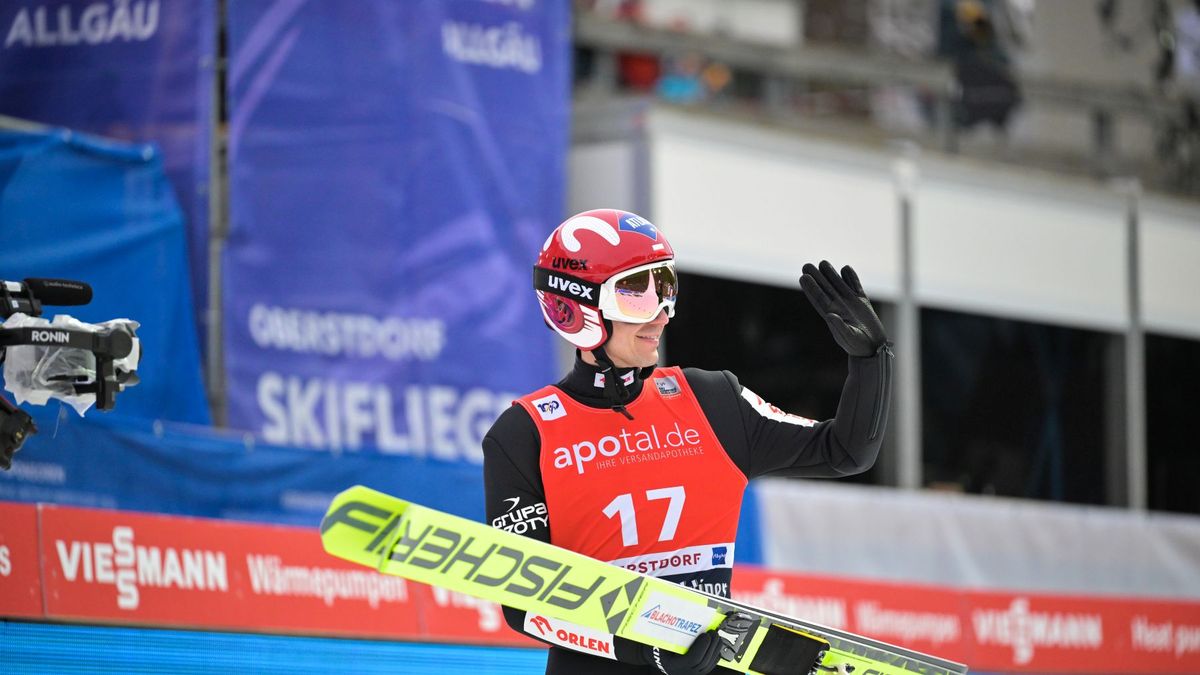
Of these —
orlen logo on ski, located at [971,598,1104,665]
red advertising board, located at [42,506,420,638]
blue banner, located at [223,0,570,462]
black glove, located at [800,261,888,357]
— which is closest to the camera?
black glove, located at [800,261,888,357]

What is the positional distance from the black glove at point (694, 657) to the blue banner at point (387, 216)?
290 inches

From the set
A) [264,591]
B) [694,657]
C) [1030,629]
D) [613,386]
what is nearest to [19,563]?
[264,591]

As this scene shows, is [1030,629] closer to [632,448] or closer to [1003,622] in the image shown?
[1003,622]

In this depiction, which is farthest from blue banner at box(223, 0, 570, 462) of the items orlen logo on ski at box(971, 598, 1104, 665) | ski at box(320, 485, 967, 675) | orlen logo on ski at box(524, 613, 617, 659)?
ski at box(320, 485, 967, 675)

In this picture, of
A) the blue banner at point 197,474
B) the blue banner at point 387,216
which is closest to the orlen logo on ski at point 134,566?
the blue banner at point 197,474

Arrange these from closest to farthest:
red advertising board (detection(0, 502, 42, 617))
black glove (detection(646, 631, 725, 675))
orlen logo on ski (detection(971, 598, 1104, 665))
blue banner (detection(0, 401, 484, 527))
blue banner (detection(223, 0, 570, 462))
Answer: black glove (detection(646, 631, 725, 675))
red advertising board (detection(0, 502, 42, 617))
blue banner (detection(0, 401, 484, 527))
blue banner (detection(223, 0, 570, 462))
orlen logo on ski (detection(971, 598, 1104, 665))

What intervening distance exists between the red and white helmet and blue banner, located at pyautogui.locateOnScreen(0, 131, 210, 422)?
5.36 meters

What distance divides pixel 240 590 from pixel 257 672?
0.60 m

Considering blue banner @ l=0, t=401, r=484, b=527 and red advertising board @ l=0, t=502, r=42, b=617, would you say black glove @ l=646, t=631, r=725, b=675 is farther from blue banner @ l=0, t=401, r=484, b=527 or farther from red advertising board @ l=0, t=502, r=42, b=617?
blue banner @ l=0, t=401, r=484, b=527

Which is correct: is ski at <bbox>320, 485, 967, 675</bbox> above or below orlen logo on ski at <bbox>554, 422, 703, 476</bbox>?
below

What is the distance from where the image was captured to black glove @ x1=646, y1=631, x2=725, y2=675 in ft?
16.6

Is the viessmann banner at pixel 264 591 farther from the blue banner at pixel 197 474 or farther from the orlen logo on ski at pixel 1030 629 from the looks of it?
the blue banner at pixel 197 474

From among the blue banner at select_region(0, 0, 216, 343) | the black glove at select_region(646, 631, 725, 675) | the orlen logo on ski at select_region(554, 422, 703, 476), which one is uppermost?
the blue banner at select_region(0, 0, 216, 343)

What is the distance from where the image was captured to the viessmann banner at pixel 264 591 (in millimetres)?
8297
